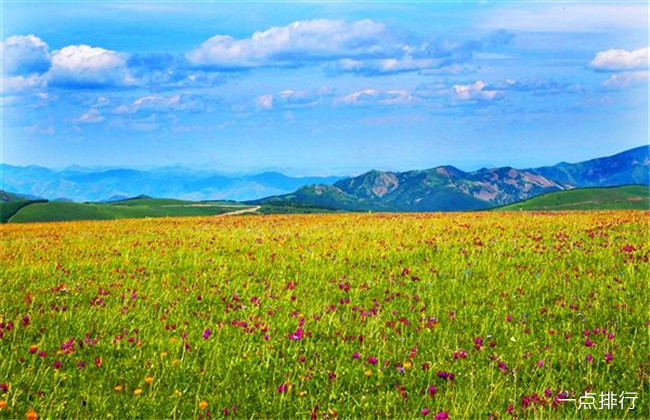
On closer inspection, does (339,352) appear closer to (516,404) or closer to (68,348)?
(516,404)

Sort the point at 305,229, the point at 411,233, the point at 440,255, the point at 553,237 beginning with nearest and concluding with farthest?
the point at 440,255 → the point at 553,237 → the point at 411,233 → the point at 305,229

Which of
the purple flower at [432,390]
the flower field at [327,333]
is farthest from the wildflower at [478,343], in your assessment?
the purple flower at [432,390]

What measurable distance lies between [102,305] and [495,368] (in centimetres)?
769

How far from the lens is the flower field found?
7.89 metres

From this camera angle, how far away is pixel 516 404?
7910mm

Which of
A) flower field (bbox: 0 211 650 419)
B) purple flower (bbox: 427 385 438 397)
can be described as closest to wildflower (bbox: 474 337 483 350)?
flower field (bbox: 0 211 650 419)

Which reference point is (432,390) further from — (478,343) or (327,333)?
(327,333)

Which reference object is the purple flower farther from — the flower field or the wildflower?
the wildflower

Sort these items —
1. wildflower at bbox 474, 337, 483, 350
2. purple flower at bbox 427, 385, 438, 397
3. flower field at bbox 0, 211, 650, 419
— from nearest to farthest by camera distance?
1. flower field at bbox 0, 211, 650, 419
2. purple flower at bbox 427, 385, 438, 397
3. wildflower at bbox 474, 337, 483, 350

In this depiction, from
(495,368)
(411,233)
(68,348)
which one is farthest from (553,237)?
(68,348)

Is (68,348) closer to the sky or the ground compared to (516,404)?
closer to the sky

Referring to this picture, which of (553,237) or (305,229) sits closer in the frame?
(553,237)

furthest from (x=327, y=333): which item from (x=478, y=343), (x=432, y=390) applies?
(x=432, y=390)

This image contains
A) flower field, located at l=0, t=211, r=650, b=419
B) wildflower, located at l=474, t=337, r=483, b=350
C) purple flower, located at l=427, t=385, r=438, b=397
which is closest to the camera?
flower field, located at l=0, t=211, r=650, b=419
